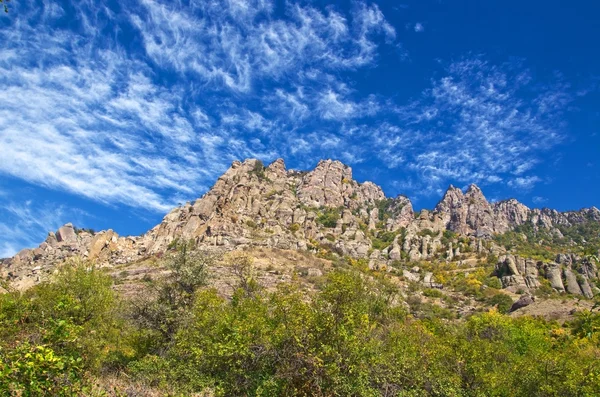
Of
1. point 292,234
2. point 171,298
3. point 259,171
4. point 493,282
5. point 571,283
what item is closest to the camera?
point 171,298

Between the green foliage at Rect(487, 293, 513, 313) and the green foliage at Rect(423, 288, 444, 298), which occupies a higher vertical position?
the green foliage at Rect(423, 288, 444, 298)

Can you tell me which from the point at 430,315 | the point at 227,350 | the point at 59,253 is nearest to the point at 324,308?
the point at 227,350

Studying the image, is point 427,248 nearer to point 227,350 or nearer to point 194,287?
point 194,287

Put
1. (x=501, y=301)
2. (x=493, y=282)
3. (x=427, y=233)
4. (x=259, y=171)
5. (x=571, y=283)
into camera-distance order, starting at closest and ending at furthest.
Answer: (x=501, y=301), (x=571, y=283), (x=493, y=282), (x=427, y=233), (x=259, y=171)

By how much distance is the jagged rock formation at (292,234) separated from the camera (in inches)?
3964

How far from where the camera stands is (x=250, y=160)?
177 meters

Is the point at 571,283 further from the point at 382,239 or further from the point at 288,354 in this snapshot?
the point at 288,354

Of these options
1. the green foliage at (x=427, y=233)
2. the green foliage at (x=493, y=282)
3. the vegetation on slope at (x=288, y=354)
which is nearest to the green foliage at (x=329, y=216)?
the green foliage at (x=427, y=233)

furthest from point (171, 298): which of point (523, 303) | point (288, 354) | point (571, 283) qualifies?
point (571, 283)

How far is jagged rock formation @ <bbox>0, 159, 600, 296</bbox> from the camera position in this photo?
Answer: 101 metres

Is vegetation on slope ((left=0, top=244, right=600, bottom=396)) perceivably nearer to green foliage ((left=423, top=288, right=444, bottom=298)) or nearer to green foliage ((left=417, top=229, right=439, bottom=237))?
green foliage ((left=423, top=288, right=444, bottom=298))

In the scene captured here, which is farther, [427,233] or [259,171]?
[259,171]

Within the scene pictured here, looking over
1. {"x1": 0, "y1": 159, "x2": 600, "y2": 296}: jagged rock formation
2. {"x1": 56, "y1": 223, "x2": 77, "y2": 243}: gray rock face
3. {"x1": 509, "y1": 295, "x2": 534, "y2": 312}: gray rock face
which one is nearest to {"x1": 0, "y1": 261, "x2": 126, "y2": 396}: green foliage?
{"x1": 0, "y1": 159, "x2": 600, "y2": 296}: jagged rock formation

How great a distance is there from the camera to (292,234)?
120 meters
